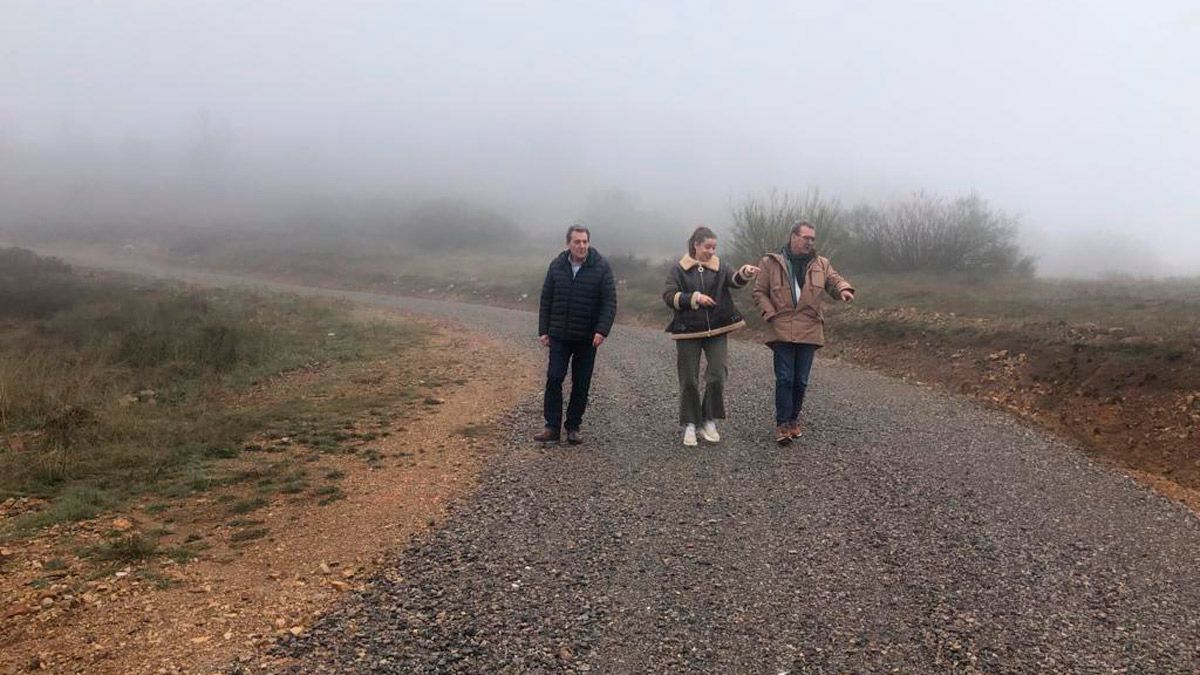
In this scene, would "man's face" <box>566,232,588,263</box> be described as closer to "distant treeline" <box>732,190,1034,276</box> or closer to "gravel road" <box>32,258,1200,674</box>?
"gravel road" <box>32,258,1200,674</box>

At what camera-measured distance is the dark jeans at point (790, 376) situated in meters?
7.34

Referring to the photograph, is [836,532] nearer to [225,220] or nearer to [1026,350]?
[1026,350]

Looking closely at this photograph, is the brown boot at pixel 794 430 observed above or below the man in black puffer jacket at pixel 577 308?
below

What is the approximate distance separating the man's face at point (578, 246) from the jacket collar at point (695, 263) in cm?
89

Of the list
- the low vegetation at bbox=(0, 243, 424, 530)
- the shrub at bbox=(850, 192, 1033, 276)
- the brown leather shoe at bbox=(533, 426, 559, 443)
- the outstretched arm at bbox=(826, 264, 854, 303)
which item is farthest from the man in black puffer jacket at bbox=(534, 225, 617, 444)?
the shrub at bbox=(850, 192, 1033, 276)

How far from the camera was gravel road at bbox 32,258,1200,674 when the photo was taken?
352 cm

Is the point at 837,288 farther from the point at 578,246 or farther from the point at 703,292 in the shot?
the point at 578,246

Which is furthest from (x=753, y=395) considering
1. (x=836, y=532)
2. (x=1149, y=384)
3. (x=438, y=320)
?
(x=438, y=320)

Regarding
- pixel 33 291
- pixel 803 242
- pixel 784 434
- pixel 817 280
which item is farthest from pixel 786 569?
pixel 33 291

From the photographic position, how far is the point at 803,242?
728 cm

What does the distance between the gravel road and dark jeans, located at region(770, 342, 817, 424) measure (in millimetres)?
347

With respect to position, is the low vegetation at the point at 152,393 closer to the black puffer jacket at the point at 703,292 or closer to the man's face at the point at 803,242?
the black puffer jacket at the point at 703,292

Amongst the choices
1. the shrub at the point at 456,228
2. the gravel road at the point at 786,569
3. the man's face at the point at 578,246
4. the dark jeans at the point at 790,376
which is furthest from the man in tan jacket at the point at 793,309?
the shrub at the point at 456,228

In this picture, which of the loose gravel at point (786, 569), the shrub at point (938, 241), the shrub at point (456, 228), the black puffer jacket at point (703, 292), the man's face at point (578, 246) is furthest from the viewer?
the shrub at point (456, 228)
